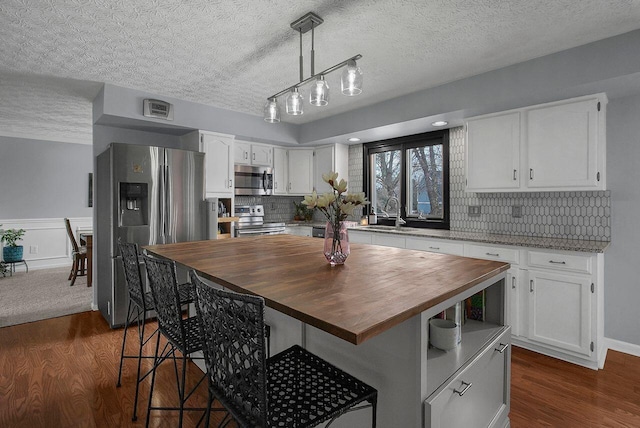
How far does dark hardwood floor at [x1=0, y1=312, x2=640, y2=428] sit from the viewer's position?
1979 millimetres

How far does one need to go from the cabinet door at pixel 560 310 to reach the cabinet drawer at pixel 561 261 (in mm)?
58

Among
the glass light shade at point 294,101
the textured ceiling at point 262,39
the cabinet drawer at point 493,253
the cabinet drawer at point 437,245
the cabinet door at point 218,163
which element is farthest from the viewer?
the cabinet door at point 218,163

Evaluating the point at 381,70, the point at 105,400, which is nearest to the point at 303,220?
the point at 381,70

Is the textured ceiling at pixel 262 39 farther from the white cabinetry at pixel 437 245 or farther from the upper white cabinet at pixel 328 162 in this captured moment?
the white cabinetry at pixel 437 245

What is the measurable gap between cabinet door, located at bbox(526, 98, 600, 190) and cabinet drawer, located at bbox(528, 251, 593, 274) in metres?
0.61

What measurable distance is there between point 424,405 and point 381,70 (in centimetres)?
273

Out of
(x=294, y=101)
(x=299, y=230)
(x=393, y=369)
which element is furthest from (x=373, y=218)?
(x=393, y=369)

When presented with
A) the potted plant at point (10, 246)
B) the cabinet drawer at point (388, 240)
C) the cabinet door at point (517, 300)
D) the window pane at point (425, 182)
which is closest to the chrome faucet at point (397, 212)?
the window pane at point (425, 182)

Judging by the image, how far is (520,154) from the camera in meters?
3.08

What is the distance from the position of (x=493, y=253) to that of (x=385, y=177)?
2118mm

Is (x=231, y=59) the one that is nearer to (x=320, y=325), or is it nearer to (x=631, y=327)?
(x=320, y=325)

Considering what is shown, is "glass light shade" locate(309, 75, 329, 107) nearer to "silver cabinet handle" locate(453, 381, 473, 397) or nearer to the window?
"silver cabinet handle" locate(453, 381, 473, 397)

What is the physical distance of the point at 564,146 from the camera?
9.24ft

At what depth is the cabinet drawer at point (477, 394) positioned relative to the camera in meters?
1.19
